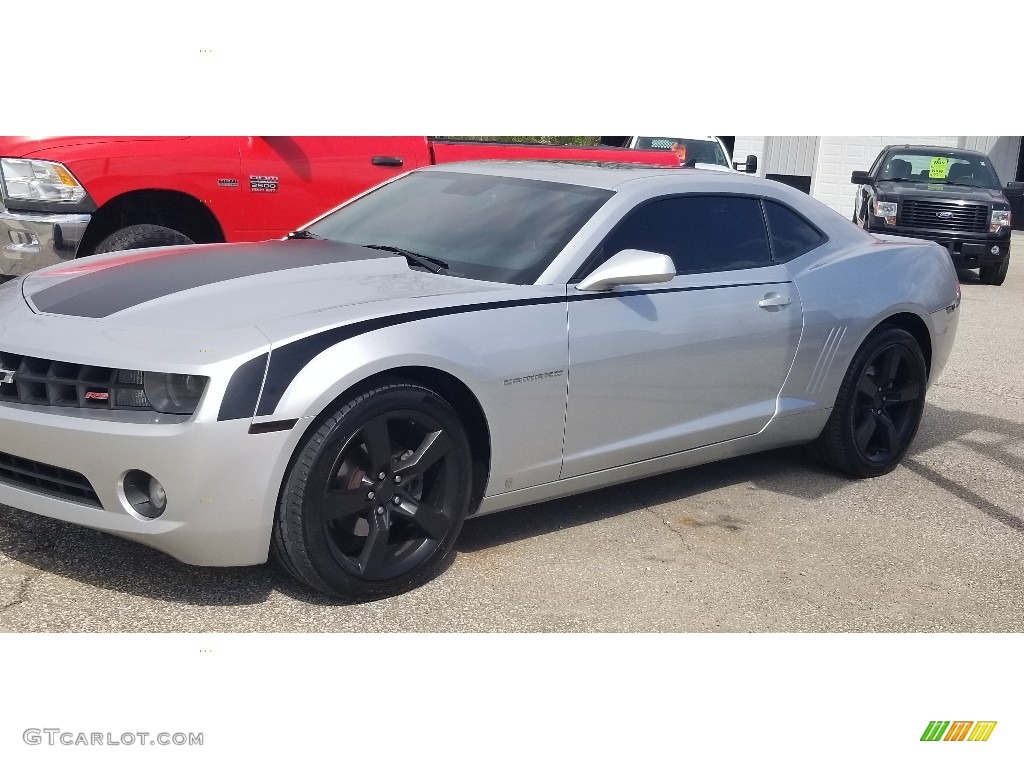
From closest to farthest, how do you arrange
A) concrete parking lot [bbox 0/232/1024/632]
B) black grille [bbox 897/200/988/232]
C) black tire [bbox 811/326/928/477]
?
concrete parking lot [bbox 0/232/1024/632] < black tire [bbox 811/326/928/477] < black grille [bbox 897/200/988/232]

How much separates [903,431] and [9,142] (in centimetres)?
520

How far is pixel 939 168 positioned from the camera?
51.9ft

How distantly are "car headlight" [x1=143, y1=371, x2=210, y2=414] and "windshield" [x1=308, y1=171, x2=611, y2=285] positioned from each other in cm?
128

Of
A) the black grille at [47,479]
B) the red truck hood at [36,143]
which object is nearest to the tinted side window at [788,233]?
the black grille at [47,479]

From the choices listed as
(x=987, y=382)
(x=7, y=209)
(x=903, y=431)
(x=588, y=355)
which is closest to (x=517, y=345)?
(x=588, y=355)

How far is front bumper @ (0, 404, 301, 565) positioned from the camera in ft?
11.7

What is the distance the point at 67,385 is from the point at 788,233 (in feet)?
10.9

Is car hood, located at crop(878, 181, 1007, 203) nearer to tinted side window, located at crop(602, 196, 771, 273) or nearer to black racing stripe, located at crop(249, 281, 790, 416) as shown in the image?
tinted side window, located at crop(602, 196, 771, 273)

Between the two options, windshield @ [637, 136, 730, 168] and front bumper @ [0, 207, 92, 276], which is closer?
front bumper @ [0, 207, 92, 276]

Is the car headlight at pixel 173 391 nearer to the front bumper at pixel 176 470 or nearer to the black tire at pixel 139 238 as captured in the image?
the front bumper at pixel 176 470

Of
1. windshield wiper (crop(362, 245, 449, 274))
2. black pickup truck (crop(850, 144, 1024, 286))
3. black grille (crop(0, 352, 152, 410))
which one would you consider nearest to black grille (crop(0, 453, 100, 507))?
black grille (crop(0, 352, 152, 410))

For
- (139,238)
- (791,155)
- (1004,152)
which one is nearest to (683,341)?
(139,238)

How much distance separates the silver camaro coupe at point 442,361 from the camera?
365 cm
